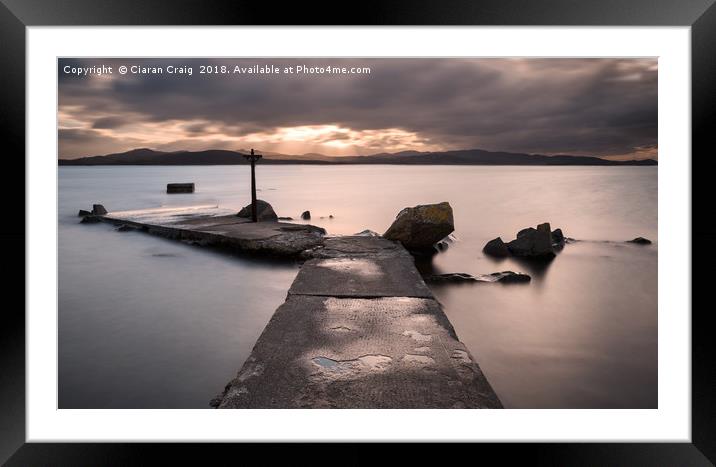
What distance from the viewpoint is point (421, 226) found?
9.54m

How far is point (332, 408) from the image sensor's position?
2.65m

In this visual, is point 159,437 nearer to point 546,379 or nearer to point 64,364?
point 64,364

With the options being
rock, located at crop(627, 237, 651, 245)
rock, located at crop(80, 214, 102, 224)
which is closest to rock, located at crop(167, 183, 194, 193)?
rock, located at crop(80, 214, 102, 224)

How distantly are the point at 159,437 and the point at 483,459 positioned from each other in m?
1.72

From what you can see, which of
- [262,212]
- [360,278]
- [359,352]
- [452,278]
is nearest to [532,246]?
[452,278]

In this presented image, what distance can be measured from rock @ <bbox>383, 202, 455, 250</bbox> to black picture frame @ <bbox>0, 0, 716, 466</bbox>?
6.92 metres

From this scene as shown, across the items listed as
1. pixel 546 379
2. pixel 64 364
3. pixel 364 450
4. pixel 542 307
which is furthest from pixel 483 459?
pixel 542 307

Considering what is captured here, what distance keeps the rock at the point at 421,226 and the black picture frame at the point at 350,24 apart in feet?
22.7

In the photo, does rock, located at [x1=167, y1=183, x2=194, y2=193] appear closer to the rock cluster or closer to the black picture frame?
the rock cluster

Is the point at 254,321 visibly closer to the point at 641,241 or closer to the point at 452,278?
the point at 452,278

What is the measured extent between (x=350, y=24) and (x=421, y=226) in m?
7.19

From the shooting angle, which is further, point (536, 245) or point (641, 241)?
point (641, 241)

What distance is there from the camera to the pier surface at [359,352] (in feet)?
9.04

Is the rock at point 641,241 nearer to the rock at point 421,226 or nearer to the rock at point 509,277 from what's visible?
the rock at point 421,226
